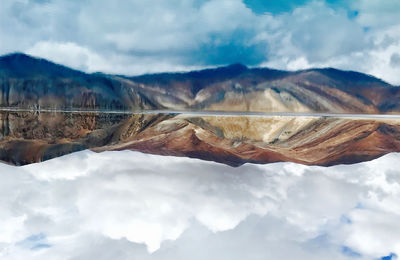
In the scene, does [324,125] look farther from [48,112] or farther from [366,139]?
[48,112]

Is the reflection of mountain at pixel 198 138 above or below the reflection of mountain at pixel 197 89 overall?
below

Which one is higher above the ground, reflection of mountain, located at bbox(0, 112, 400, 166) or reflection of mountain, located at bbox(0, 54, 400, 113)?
reflection of mountain, located at bbox(0, 54, 400, 113)

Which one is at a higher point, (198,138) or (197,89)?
(197,89)

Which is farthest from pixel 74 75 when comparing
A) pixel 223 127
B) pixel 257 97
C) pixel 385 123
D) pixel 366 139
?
pixel 385 123
